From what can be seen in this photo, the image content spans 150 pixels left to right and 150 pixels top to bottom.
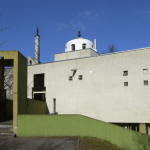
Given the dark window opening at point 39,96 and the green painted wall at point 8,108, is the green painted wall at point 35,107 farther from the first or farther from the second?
the dark window opening at point 39,96

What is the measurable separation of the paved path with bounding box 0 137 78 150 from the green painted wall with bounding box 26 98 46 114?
5163 mm

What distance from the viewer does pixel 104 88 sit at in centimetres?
2486

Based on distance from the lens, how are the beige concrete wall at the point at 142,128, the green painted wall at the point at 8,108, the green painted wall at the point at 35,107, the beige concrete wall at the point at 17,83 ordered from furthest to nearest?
the beige concrete wall at the point at 142,128 → the green painted wall at the point at 8,108 → the green painted wall at the point at 35,107 → the beige concrete wall at the point at 17,83

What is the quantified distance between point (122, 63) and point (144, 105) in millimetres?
5550

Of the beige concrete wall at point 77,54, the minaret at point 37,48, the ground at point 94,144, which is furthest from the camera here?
the minaret at point 37,48

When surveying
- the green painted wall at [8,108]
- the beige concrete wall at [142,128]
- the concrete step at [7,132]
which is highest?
the green painted wall at [8,108]

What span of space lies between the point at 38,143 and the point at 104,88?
43.7 ft

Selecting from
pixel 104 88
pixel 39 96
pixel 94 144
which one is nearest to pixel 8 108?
pixel 39 96

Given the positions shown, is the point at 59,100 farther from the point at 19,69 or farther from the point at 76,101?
the point at 19,69

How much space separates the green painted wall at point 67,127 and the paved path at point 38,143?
2.35ft

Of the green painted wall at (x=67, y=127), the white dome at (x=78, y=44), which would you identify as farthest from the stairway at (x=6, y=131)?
the white dome at (x=78, y=44)

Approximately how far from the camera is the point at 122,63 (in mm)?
24453

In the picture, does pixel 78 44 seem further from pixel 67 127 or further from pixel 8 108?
pixel 67 127

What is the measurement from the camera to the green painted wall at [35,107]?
2028 centimetres
